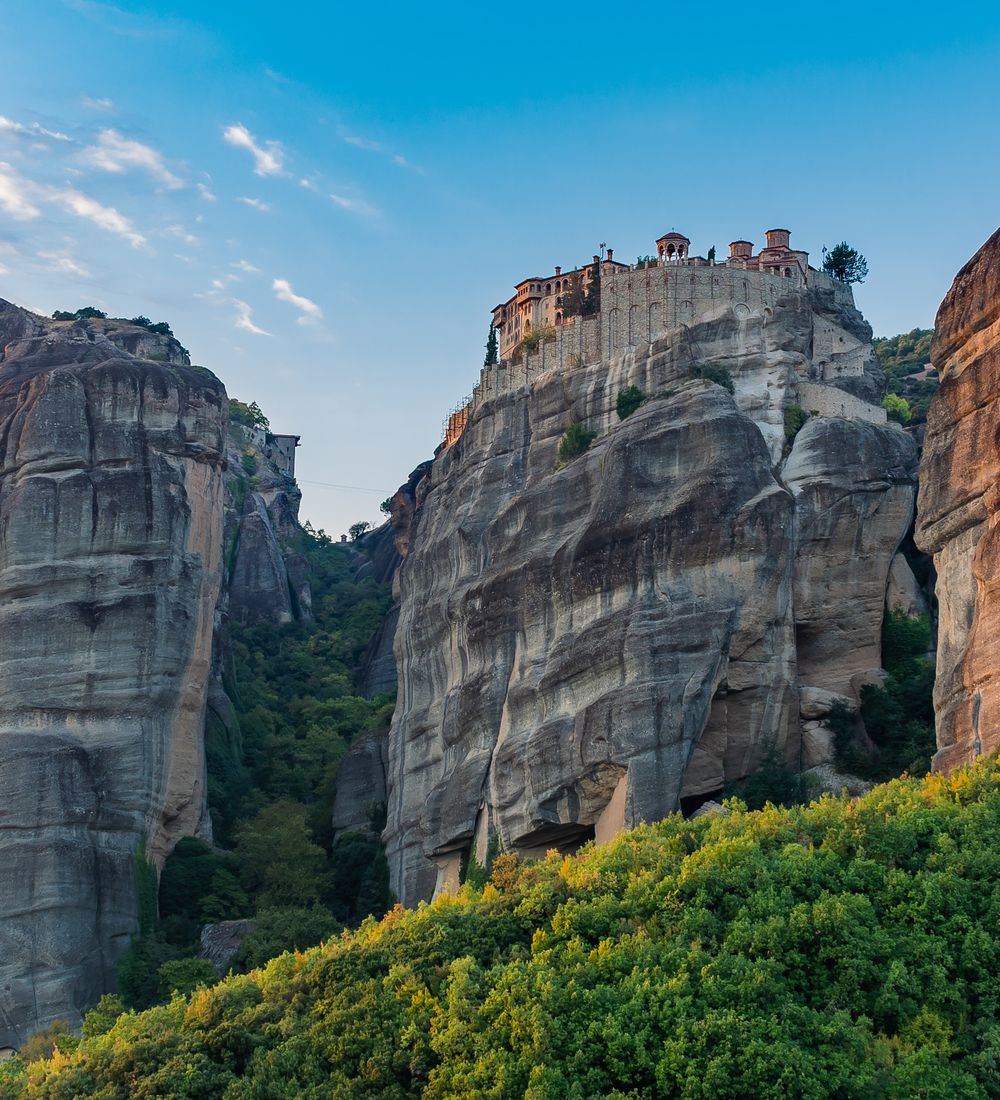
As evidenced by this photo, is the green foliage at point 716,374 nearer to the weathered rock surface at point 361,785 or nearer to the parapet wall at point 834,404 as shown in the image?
the parapet wall at point 834,404

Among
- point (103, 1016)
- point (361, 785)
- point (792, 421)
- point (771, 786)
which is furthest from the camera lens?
point (361, 785)

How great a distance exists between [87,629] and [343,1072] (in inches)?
996

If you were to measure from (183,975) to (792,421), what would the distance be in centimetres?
2193

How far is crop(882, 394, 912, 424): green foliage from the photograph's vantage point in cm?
6731

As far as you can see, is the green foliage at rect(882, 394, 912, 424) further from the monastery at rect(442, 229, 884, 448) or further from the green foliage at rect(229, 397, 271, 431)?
the green foliage at rect(229, 397, 271, 431)

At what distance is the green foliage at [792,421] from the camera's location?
2315 inches

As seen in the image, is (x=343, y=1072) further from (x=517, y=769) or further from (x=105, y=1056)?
(x=517, y=769)

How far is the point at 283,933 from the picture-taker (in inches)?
2164

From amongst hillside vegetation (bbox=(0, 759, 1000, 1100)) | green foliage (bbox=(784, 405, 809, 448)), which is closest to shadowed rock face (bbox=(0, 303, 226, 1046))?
hillside vegetation (bbox=(0, 759, 1000, 1100))

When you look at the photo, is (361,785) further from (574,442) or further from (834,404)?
(834,404)

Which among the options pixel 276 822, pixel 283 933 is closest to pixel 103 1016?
pixel 283 933

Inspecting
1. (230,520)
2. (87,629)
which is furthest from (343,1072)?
(230,520)

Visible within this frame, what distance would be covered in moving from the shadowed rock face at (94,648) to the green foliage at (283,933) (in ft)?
12.0

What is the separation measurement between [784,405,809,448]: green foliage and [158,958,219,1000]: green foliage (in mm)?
20673
